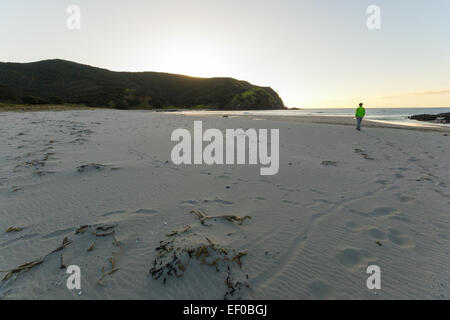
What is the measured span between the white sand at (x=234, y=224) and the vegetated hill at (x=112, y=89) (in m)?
58.9

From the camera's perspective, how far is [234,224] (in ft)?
10.6

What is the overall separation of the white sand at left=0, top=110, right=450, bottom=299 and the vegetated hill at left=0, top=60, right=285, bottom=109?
58873mm

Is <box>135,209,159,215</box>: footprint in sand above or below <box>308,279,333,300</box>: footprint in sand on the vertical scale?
above

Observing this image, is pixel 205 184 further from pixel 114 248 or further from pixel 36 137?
pixel 36 137

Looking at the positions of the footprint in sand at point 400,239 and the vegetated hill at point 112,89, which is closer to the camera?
the footprint in sand at point 400,239

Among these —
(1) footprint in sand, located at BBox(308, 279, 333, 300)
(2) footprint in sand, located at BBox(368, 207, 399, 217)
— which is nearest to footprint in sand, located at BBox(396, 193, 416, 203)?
(2) footprint in sand, located at BBox(368, 207, 399, 217)

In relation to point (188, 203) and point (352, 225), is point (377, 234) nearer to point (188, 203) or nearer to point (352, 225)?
point (352, 225)

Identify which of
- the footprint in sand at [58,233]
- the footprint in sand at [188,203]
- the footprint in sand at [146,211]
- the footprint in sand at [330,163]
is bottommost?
the footprint in sand at [58,233]

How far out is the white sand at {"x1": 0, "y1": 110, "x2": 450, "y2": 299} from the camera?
2170 millimetres

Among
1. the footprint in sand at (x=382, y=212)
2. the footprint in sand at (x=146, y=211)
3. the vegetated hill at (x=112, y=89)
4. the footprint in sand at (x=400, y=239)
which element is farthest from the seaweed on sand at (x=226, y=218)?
the vegetated hill at (x=112, y=89)

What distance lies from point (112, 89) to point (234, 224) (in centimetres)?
9057

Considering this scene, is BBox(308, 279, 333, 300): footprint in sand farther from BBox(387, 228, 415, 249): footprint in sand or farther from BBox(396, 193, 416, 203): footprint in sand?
BBox(396, 193, 416, 203): footprint in sand

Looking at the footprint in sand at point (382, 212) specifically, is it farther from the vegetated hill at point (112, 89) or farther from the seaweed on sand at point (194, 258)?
the vegetated hill at point (112, 89)

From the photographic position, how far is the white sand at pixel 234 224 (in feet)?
7.12
